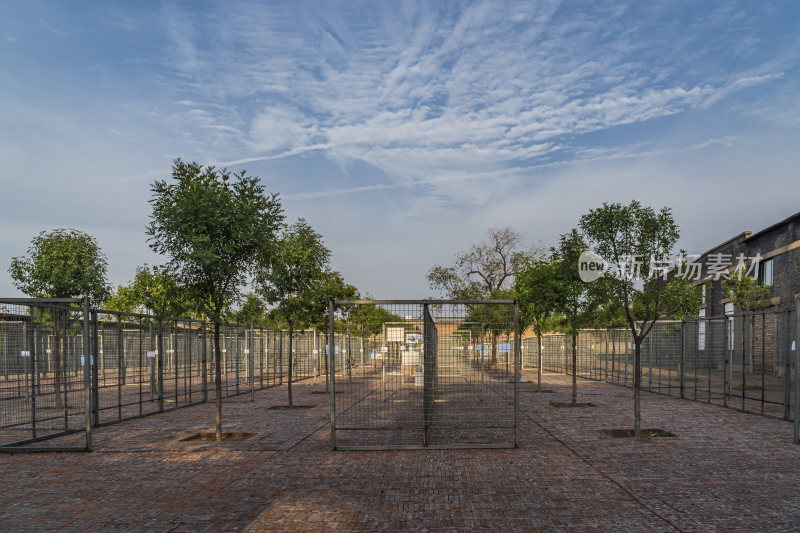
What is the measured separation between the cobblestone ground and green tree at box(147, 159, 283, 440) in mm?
2410

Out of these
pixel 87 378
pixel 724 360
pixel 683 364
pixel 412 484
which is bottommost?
pixel 412 484

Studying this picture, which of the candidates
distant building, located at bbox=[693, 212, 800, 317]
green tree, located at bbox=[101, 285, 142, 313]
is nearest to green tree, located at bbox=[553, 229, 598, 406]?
distant building, located at bbox=[693, 212, 800, 317]

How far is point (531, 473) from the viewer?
9.19 meters

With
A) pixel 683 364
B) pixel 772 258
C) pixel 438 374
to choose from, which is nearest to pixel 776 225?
pixel 772 258

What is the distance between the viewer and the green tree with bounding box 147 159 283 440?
478 inches

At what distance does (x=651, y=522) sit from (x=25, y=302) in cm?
1095

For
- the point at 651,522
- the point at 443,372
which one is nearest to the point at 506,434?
the point at 443,372

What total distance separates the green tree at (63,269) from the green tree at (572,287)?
14092 millimetres

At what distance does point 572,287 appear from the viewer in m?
16.6

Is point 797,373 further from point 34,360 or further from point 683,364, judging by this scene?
point 34,360

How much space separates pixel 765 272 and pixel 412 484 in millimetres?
39393

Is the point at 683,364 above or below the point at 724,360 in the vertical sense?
below

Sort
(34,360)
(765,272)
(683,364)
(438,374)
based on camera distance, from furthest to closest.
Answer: (765,272)
(683,364)
(438,374)
(34,360)

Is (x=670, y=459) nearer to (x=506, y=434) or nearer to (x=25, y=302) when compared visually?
(x=506, y=434)
